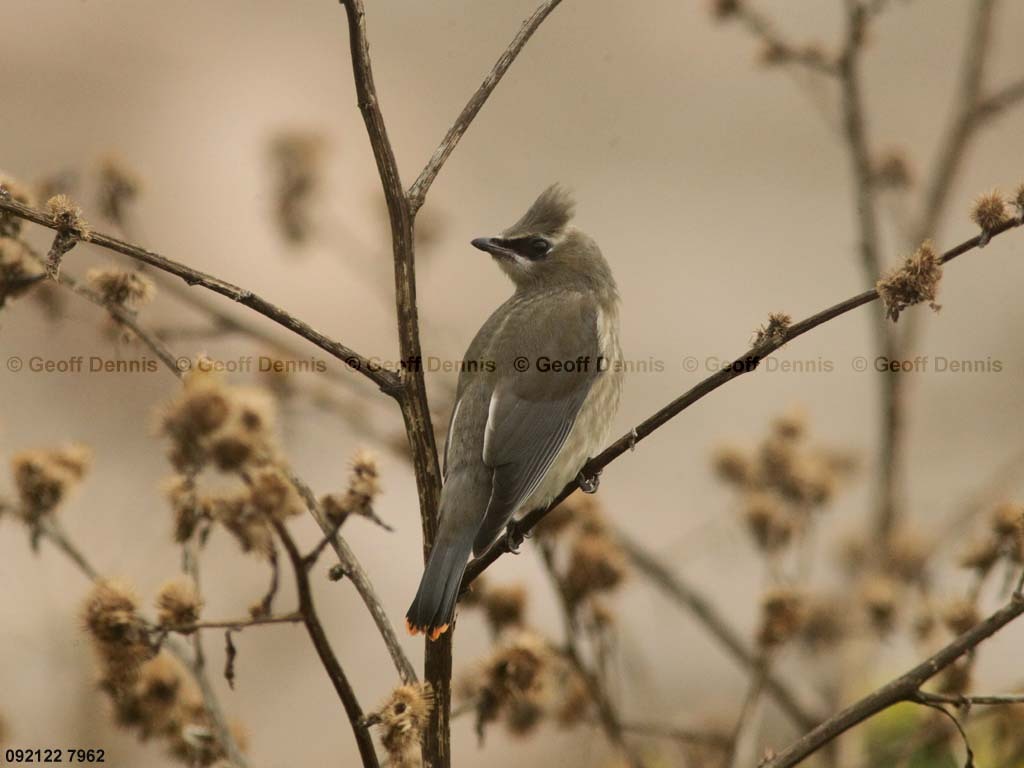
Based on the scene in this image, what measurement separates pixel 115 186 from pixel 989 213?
2.28 m

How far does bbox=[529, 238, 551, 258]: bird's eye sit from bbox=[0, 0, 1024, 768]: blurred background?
5.98 ft

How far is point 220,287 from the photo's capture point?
2518 mm

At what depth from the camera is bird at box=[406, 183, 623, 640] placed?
394cm

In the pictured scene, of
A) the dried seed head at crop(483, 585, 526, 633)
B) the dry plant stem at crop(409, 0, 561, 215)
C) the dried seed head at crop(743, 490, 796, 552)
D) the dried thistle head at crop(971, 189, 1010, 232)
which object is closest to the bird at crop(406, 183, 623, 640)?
the dried seed head at crop(483, 585, 526, 633)

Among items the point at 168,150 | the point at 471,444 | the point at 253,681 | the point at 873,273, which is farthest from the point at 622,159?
the point at 471,444

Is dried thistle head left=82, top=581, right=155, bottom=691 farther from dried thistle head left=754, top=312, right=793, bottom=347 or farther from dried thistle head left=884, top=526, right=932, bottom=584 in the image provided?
dried thistle head left=884, top=526, right=932, bottom=584

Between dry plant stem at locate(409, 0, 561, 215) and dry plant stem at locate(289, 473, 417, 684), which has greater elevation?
dry plant stem at locate(409, 0, 561, 215)

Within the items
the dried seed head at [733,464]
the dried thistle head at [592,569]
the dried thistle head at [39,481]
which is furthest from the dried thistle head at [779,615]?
the dried thistle head at [39,481]

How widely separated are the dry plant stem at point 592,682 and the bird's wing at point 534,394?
0.82 feet

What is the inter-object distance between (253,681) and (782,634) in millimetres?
4054

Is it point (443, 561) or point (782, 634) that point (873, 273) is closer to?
point (782, 634)

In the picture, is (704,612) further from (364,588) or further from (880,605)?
(364,588)

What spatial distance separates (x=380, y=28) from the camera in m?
11.3

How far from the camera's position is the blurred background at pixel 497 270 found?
707 cm
